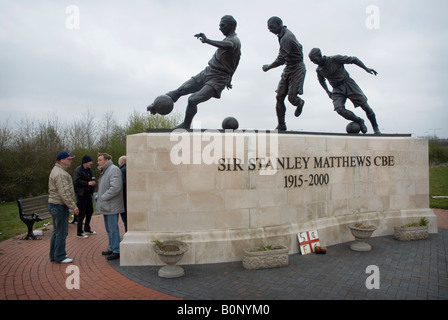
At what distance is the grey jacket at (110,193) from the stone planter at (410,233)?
6.24 meters

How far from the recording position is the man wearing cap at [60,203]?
5.46 m

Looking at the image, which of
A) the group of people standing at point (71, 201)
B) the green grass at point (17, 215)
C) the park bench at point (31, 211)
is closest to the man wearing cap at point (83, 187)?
the park bench at point (31, 211)

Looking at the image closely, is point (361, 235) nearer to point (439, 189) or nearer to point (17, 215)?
point (17, 215)

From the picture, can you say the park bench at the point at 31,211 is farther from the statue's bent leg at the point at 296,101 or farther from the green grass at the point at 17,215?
Result: the statue's bent leg at the point at 296,101

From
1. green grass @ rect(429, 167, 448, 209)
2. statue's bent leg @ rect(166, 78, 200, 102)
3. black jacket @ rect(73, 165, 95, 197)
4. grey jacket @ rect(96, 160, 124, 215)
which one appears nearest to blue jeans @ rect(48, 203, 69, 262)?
grey jacket @ rect(96, 160, 124, 215)

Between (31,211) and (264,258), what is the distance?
6.35 meters

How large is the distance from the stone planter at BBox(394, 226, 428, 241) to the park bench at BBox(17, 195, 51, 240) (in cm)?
866

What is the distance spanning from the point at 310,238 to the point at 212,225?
2.13 metres

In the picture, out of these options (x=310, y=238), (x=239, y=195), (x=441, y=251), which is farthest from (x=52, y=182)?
(x=441, y=251)

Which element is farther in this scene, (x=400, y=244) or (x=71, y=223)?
(x=71, y=223)

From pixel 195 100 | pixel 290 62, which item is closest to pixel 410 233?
pixel 290 62

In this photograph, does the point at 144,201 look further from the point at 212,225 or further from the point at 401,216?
the point at 401,216

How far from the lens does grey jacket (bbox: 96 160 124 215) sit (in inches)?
230

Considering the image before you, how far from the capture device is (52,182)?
5.53 metres
